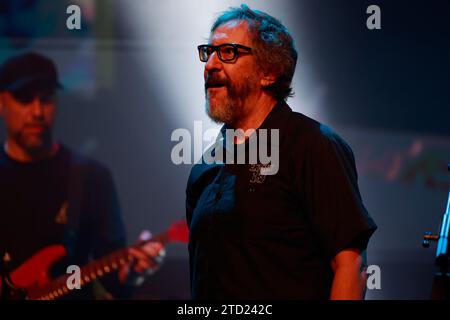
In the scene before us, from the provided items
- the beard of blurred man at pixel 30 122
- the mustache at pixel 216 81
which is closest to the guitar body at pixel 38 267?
the beard of blurred man at pixel 30 122

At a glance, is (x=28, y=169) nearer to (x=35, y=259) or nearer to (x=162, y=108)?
(x=35, y=259)

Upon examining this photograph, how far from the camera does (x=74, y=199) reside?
3439mm

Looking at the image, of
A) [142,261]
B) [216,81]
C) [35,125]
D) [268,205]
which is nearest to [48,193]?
[35,125]

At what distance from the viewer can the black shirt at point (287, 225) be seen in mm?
1765

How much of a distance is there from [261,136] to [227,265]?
40 cm

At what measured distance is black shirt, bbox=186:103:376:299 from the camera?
1.76 metres

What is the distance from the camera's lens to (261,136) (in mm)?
1980

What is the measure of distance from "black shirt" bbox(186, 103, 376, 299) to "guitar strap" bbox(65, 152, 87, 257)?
5.41 ft

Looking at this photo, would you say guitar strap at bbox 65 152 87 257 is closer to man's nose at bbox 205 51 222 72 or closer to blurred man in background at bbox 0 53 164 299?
blurred man in background at bbox 0 53 164 299

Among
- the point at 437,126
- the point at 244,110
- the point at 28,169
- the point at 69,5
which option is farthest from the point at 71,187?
the point at 437,126

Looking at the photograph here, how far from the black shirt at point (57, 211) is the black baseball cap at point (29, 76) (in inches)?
13.2

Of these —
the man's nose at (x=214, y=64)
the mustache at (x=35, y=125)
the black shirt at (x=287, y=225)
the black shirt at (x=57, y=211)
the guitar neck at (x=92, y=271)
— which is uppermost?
the man's nose at (x=214, y=64)

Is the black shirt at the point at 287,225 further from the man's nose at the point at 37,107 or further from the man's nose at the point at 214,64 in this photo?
the man's nose at the point at 37,107

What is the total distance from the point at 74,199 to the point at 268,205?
6.00 feet
